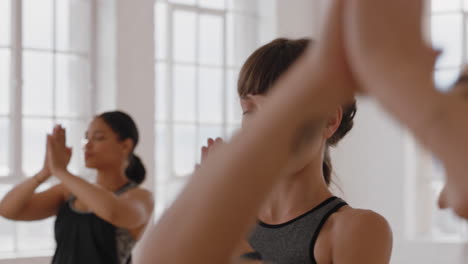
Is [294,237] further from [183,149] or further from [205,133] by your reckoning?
[205,133]

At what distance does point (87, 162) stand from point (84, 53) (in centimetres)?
196

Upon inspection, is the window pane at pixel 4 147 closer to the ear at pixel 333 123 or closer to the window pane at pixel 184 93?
the window pane at pixel 184 93

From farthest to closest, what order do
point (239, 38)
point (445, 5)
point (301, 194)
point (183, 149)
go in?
point (445, 5) → point (239, 38) → point (183, 149) → point (301, 194)

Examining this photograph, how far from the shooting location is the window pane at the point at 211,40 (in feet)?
18.7

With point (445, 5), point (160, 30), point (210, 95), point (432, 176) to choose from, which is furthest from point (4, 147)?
point (445, 5)

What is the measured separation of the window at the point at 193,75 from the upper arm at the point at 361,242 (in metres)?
4.14

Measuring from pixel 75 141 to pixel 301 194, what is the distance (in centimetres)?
382

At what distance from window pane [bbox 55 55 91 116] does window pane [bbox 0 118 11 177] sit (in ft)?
1.25

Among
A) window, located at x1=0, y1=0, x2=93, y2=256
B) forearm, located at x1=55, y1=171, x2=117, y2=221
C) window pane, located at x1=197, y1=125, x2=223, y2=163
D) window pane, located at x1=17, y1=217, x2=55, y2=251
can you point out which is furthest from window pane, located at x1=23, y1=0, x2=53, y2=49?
forearm, located at x1=55, y1=171, x2=117, y2=221

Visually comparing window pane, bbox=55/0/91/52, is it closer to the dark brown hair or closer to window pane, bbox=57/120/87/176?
window pane, bbox=57/120/87/176

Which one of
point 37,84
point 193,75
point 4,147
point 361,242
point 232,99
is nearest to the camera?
point 361,242

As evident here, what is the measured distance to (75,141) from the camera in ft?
16.0

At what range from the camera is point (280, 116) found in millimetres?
394

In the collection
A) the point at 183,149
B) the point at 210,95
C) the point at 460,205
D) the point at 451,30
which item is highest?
the point at 451,30
